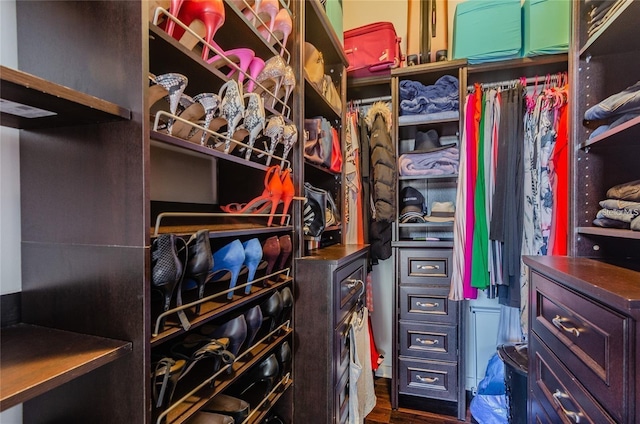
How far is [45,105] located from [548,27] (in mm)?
2228

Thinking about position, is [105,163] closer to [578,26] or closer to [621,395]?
[621,395]

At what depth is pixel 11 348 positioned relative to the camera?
22.1 inches

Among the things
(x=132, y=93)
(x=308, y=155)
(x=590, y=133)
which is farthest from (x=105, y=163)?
(x=590, y=133)

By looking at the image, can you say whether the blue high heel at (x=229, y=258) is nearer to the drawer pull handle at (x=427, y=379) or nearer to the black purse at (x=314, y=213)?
the black purse at (x=314, y=213)

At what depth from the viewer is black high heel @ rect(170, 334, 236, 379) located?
75cm

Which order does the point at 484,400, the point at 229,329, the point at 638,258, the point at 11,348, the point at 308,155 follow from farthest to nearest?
the point at 484,400
the point at 308,155
the point at 638,258
the point at 229,329
the point at 11,348

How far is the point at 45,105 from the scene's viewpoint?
55 centimetres

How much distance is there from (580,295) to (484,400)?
4.74 ft

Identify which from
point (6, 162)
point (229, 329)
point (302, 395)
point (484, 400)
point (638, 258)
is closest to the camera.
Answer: point (6, 162)

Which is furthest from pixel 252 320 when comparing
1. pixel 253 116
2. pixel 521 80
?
pixel 521 80

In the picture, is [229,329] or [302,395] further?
[302,395]

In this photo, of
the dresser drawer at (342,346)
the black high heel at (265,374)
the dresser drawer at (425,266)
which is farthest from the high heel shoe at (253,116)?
the dresser drawer at (425,266)

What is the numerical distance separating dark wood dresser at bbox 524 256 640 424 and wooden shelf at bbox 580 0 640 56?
71cm

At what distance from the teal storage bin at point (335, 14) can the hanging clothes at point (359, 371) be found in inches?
59.6
